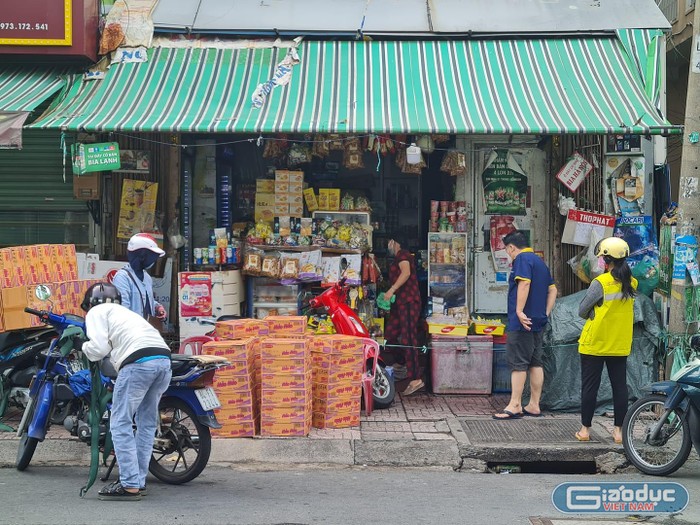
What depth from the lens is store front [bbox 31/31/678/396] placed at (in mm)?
8906

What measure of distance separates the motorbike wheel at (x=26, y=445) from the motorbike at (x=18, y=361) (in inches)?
46.0

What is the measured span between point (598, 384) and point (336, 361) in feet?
8.16

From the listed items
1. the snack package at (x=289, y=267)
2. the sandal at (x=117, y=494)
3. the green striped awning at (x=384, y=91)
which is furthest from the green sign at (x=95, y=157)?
the sandal at (x=117, y=494)

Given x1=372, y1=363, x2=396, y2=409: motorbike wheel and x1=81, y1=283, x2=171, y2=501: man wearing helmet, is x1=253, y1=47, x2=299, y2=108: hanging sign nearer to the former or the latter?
x1=372, y1=363, x2=396, y2=409: motorbike wheel

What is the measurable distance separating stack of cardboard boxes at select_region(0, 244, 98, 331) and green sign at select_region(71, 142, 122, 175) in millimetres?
1017

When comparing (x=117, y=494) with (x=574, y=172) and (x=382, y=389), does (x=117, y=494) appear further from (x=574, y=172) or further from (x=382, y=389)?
(x=574, y=172)

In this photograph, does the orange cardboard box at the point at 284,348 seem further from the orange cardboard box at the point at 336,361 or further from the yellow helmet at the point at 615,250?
the yellow helmet at the point at 615,250

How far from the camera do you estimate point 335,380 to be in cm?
828

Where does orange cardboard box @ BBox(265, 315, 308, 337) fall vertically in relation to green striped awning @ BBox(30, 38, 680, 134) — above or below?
below

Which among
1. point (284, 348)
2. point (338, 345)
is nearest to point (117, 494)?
point (284, 348)

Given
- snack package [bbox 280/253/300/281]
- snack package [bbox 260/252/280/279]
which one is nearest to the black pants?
snack package [bbox 280/253/300/281]

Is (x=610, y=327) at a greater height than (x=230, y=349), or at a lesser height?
greater

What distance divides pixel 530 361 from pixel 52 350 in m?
4.69

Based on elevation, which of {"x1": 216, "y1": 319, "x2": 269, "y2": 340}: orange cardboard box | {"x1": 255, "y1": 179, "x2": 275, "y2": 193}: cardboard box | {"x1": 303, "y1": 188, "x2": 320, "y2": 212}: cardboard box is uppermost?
{"x1": 255, "y1": 179, "x2": 275, "y2": 193}: cardboard box
